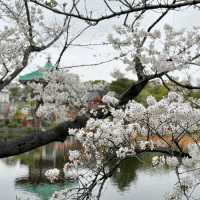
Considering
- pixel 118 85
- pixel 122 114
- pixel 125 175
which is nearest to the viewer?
pixel 122 114

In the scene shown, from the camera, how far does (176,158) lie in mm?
2768

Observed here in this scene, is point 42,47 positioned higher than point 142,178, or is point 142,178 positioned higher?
point 42,47

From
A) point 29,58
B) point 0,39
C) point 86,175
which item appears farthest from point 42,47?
point 86,175

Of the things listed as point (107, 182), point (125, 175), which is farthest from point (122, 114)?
point (125, 175)

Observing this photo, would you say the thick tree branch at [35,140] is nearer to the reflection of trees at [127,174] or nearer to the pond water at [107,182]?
the pond water at [107,182]

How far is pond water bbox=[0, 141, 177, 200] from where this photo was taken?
430 inches

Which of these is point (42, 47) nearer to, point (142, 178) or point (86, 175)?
point (86, 175)

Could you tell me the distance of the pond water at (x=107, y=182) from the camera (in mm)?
10930

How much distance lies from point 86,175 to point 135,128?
611 millimetres

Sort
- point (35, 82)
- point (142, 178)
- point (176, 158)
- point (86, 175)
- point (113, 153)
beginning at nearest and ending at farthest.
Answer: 1. point (176, 158)
2. point (113, 153)
3. point (86, 175)
4. point (35, 82)
5. point (142, 178)

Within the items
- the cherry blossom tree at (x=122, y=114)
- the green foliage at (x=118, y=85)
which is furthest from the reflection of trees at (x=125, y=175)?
the cherry blossom tree at (x=122, y=114)

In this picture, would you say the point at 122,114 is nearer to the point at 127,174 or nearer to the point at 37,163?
the point at 127,174

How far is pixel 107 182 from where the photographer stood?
10.9m

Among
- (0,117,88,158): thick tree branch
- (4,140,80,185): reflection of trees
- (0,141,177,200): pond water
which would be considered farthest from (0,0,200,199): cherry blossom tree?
(4,140,80,185): reflection of trees
